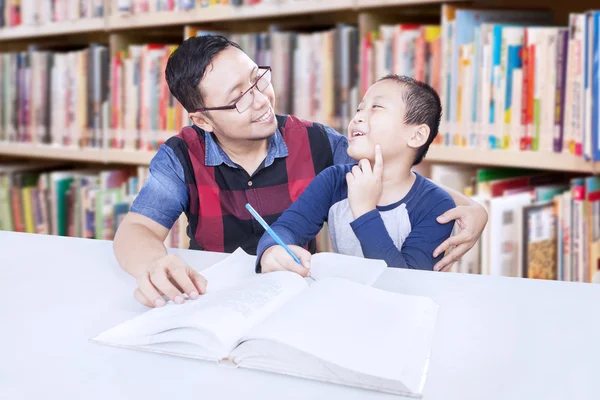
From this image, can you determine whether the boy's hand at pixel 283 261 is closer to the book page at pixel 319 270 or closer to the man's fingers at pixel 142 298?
the book page at pixel 319 270

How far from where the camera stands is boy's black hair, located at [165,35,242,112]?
1224 mm

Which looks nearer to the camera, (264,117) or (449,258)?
(449,258)

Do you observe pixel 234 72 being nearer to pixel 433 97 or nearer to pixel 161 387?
pixel 433 97

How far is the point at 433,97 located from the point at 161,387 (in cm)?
73

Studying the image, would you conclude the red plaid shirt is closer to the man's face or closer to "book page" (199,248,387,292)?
the man's face

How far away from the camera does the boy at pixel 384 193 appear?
1.05 meters

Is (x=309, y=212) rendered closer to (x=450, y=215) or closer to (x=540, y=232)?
(x=450, y=215)

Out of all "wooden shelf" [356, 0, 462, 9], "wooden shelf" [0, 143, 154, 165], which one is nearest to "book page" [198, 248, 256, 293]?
"wooden shelf" [356, 0, 462, 9]

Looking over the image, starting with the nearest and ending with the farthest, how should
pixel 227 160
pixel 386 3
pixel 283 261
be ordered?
1. pixel 283 261
2. pixel 227 160
3. pixel 386 3

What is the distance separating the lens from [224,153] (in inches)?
52.7

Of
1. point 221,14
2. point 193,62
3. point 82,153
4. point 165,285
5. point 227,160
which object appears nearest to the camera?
point 165,285

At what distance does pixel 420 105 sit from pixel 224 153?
1.32 ft

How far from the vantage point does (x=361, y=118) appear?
3.62ft

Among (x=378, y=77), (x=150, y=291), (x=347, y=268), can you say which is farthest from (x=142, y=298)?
(x=378, y=77)
